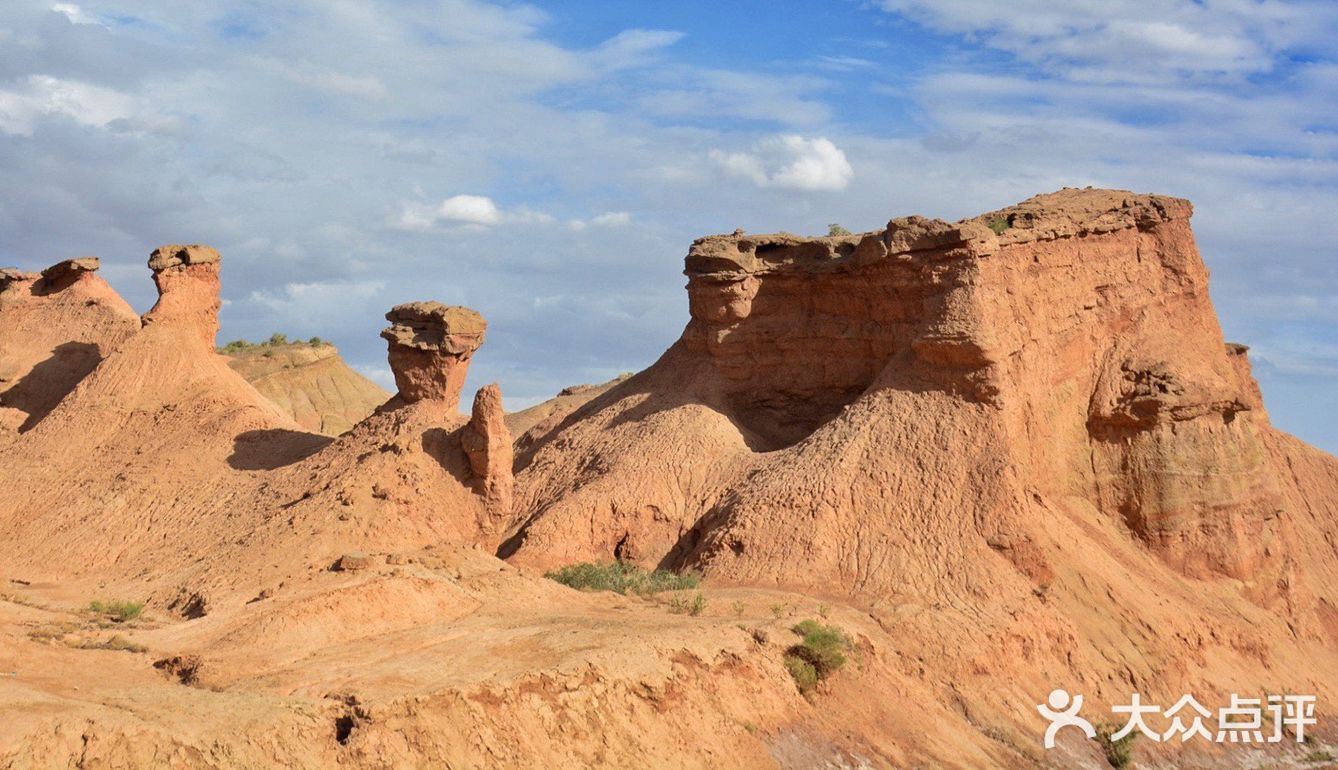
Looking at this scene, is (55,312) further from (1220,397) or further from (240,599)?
(1220,397)

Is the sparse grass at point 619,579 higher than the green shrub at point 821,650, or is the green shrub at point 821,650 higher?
the sparse grass at point 619,579

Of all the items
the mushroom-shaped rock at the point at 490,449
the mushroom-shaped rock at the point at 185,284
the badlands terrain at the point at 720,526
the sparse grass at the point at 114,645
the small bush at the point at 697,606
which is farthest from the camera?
the mushroom-shaped rock at the point at 185,284

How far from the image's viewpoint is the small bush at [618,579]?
20859 millimetres

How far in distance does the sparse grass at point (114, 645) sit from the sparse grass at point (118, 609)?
1684 mm

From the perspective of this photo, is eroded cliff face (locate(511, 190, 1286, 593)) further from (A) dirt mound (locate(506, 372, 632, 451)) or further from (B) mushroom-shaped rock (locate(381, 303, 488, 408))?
(A) dirt mound (locate(506, 372, 632, 451))

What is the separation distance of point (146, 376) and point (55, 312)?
455 cm

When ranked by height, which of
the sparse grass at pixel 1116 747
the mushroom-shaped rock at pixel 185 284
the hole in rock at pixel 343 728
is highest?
the mushroom-shaped rock at pixel 185 284

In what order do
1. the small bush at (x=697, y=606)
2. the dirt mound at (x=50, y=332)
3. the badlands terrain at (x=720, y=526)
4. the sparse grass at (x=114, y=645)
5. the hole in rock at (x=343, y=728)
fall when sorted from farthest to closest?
the dirt mound at (x=50, y=332), the small bush at (x=697, y=606), the badlands terrain at (x=720, y=526), the sparse grass at (x=114, y=645), the hole in rock at (x=343, y=728)

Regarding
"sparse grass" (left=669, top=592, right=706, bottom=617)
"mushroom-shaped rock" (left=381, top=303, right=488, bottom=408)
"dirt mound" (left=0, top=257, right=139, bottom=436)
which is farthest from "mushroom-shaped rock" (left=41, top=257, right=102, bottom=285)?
"sparse grass" (left=669, top=592, right=706, bottom=617)

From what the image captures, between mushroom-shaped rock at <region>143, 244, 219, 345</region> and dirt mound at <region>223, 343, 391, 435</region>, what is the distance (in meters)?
20.2

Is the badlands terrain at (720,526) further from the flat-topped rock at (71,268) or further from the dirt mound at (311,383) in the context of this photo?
the dirt mound at (311,383)

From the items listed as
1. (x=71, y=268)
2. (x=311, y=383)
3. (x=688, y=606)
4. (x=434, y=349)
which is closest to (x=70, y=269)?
(x=71, y=268)

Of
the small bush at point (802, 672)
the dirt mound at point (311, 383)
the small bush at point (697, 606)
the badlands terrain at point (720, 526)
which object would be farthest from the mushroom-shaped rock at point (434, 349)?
the dirt mound at point (311, 383)

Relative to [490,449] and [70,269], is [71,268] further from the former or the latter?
[490,449]
